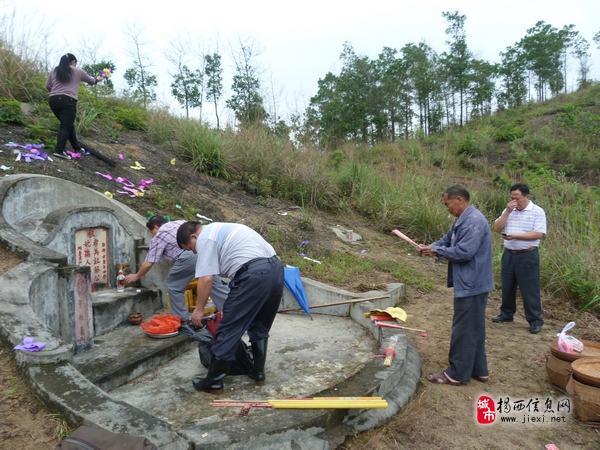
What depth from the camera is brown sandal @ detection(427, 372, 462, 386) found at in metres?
3.87

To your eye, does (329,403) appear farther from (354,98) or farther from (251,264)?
(354,98)

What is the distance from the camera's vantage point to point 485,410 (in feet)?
11.5

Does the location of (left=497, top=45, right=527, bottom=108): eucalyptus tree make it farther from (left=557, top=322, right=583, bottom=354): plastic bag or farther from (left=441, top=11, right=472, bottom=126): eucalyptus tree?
(left=557, top=322, right=583, bottom=354): plastic bag

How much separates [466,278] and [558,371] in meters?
1.24

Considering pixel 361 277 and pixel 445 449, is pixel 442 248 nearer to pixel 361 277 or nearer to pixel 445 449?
pixel 445 449

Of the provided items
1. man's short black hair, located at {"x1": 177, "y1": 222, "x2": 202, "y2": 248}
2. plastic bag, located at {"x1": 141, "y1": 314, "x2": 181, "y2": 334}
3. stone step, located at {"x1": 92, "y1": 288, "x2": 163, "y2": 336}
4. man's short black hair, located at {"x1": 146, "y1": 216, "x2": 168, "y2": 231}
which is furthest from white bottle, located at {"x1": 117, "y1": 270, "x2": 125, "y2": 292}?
man's short black hair, located at {"x1": 177, "y1": 222, "x2": 202, "y2": 248}

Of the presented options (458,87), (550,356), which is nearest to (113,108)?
(550,356)

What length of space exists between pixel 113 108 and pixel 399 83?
18.2 metres

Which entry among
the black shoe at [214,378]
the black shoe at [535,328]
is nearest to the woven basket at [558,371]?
the black shoe at [535,328]

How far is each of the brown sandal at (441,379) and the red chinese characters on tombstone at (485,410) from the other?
0.25m

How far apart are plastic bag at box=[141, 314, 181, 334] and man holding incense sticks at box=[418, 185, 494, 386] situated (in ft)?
8.91

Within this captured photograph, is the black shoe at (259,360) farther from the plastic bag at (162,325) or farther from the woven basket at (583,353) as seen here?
the woven basket at (583,353)

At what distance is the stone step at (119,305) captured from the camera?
4535 millimetres

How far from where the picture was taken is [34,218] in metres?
5.04
